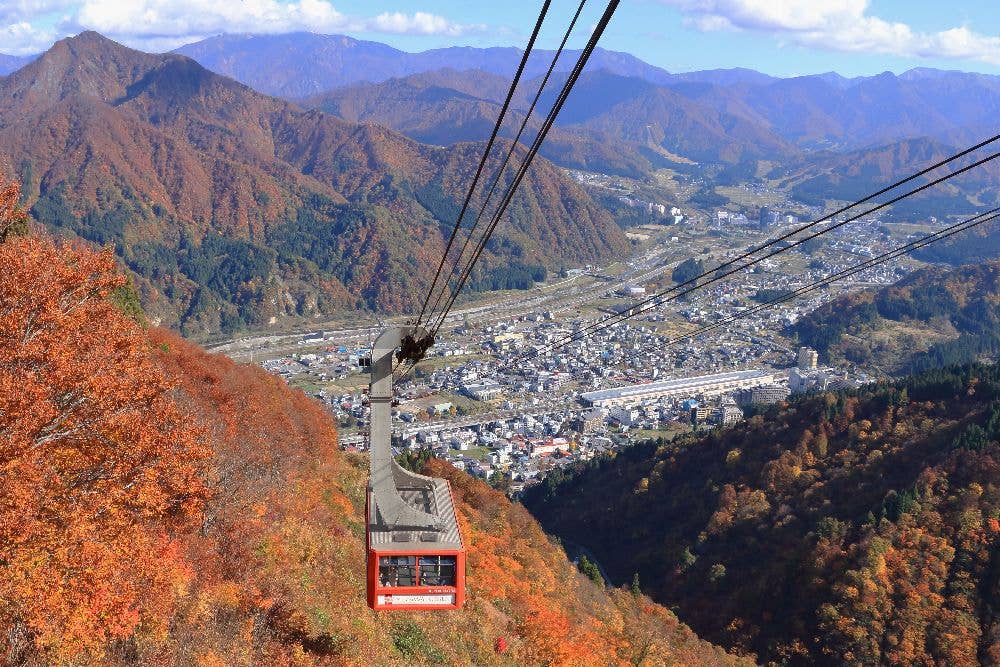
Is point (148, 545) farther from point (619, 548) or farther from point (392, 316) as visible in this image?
point (392, 316)

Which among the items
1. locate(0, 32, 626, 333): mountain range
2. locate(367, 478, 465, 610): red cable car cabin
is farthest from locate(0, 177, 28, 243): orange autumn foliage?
locate(0, 32, 626, 333): mountain range

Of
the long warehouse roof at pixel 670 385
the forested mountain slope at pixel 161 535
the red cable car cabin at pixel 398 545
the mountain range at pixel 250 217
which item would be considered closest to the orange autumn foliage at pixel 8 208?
the forested mountain slope at pixel 161 535

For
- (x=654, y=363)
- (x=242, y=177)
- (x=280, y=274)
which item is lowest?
(x=654, y=363)

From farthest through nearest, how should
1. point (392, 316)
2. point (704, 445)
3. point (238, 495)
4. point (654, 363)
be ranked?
point (392, 316), point (654, 363), point (704, 445), point (238, 495)

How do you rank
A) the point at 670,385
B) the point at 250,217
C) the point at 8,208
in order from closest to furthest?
the point at 8,208 < the point at 670,385 < the point at 250,217

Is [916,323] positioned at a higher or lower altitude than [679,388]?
higher

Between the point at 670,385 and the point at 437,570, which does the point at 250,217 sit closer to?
the point at 670,385

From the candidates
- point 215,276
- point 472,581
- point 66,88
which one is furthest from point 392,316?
point 66,88

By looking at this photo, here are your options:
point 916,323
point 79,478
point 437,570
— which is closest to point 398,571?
point 437,570
